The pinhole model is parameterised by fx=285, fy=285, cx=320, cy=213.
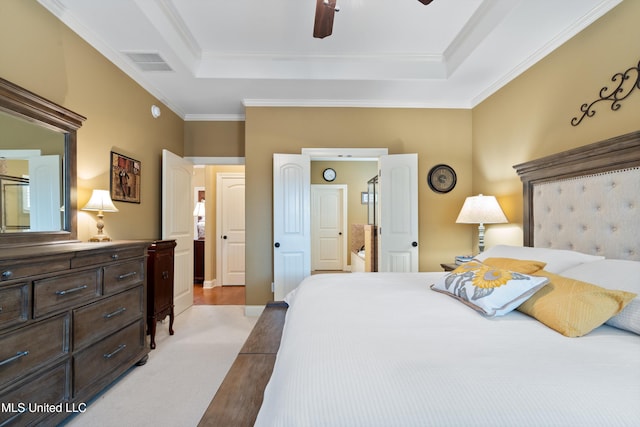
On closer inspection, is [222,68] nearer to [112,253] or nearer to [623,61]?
[112,253]

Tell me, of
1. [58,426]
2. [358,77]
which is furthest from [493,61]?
[58,426]

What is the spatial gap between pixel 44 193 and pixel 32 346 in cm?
105

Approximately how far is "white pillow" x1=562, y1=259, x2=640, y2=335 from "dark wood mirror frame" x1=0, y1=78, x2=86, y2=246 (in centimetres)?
302

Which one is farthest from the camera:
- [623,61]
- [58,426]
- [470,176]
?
[470,176]

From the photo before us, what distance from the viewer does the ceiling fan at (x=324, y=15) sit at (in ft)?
5.34

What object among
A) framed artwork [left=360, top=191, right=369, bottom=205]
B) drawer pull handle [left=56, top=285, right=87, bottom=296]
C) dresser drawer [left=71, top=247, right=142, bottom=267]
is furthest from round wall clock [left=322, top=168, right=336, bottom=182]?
drawer pull handle [left=56, top=285, right=87, bottom=296]

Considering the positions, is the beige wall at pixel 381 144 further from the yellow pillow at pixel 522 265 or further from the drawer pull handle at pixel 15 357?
the drawer pull handle at pixel 15 357

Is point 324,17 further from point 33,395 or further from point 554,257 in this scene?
point 33,395

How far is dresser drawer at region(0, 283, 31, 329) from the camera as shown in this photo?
125 cm

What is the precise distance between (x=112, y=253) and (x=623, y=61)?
3.52m

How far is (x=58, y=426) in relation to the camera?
1.62 meters

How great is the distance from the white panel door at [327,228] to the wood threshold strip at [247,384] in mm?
4671

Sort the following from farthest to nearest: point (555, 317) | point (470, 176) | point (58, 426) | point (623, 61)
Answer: point (470, 176), point (623, 61), point (58, 426), point (555, 317)

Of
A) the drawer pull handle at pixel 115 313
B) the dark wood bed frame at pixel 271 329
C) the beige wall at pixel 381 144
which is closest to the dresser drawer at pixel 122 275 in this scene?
the drawer pull handle at pixel 115 313
